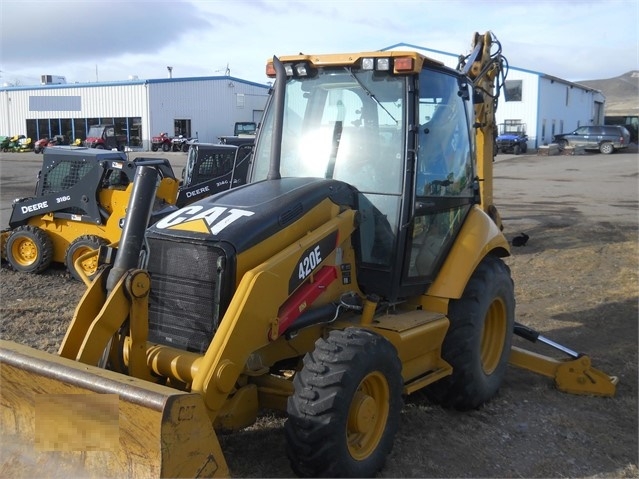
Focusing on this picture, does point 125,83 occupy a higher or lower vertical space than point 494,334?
higher

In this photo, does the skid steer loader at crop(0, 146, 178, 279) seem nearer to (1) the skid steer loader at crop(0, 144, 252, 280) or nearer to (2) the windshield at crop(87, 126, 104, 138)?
(1) the skid steer loader at crop(0, 144, 252, 280)

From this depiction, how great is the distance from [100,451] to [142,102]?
40.9m

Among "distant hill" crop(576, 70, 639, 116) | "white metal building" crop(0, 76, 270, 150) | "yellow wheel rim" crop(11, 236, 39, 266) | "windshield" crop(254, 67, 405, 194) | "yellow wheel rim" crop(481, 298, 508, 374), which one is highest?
"distant hill" crop(576, 70, 639, 116)

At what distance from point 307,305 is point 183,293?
0.70 metres

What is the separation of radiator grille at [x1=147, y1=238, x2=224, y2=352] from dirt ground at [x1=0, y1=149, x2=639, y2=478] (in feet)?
2.72

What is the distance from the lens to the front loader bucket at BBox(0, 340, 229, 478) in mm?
2855

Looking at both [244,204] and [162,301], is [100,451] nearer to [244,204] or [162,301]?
[162,301]

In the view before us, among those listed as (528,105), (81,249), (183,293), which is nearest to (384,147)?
(183,293)

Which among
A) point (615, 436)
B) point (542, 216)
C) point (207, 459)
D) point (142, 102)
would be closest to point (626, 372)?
point (615, 436)

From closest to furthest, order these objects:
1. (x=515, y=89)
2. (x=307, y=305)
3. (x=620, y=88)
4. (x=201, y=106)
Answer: (x=307, y=305) < (x=515, y=89) < (x=201, y=106) < (x=620, y=88)

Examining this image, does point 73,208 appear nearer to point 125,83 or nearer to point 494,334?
point 494,334

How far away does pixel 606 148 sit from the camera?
37.6 m

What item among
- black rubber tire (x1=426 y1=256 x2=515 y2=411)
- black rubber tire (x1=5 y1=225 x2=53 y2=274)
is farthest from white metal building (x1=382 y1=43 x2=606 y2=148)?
black rubber tire (x1=426 y1=256 x2=515 y2=411)

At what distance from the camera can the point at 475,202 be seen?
5293mm
